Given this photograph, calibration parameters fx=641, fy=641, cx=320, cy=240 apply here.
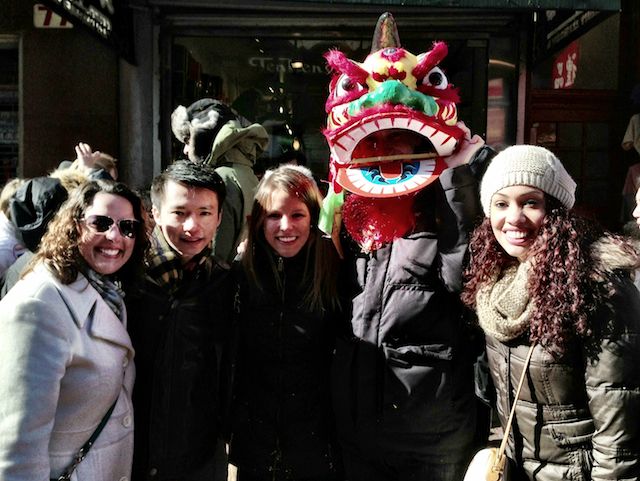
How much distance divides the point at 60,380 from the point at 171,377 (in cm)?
49

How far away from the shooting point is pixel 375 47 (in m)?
3.02

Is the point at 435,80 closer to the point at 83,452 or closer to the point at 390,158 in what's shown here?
the point at 390,158

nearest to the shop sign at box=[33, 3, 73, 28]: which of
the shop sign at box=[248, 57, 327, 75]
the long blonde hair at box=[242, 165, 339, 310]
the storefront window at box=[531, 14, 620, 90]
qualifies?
the shop sign at box=[248, 57, 327, 75]

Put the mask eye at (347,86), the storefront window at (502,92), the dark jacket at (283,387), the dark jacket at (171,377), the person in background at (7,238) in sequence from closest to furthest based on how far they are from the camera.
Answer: the dark jacket at (171,377) < the dark jacket at (283,387) < the mask eye at (347,86) < the person in background at (7,238) < the storefront window at (502,92)

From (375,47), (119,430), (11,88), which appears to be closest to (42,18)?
(11,88)

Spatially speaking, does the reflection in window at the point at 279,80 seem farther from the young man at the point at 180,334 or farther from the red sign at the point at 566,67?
the young man at the point at 180,334

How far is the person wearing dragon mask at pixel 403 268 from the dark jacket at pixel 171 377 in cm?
55

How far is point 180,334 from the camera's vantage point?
8.03 feet

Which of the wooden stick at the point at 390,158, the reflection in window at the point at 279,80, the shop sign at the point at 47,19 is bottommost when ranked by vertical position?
the wooden stick at the point at 390,158

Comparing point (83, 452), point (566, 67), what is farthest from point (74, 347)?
point (566, 67)

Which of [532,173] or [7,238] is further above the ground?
[532,173]

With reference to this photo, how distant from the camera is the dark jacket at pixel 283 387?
2.59 meters

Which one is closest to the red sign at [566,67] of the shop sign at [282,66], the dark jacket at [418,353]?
the shop sign at [282,66]

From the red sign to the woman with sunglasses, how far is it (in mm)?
6070
